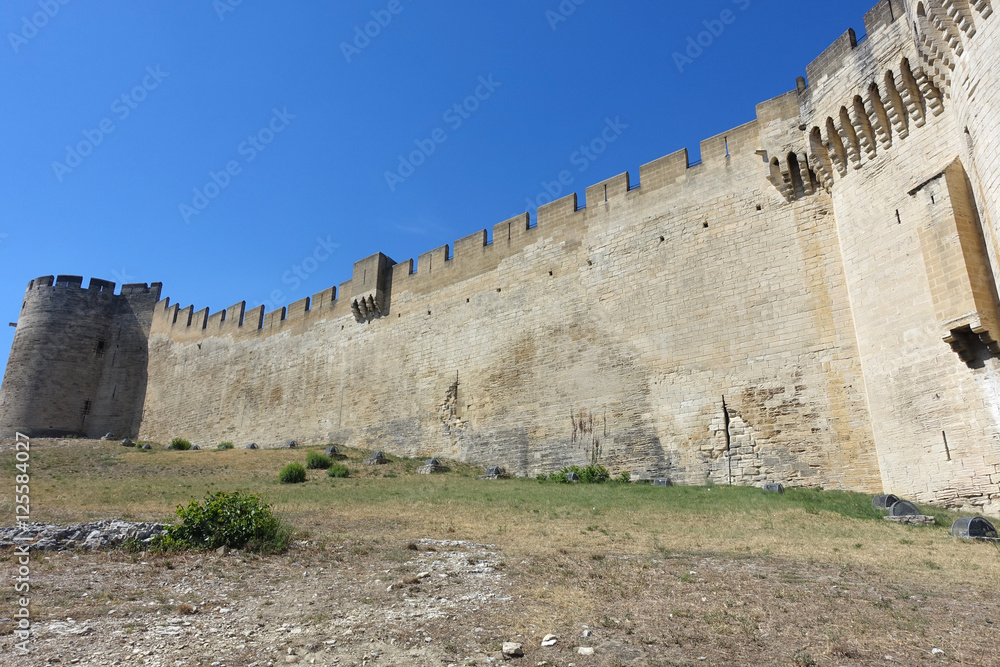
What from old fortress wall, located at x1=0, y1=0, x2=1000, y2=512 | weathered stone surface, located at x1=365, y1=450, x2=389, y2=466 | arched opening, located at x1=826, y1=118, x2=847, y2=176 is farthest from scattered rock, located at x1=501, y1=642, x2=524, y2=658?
weathered stone surface, located at x1=365, y1=450, x2=389, y2=466

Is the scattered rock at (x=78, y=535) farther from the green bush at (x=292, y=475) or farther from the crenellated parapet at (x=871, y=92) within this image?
the crenellated parapet at (x=871, y=92)

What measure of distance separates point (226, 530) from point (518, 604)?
332 cm

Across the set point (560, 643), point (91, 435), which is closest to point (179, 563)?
point (560, 643)

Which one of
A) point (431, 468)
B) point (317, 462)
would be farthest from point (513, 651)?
point (317, 462)

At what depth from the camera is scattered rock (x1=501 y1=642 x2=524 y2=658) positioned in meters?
3.53

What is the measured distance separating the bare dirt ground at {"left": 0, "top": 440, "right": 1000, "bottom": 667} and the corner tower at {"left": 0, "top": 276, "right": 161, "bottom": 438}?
2519 cm

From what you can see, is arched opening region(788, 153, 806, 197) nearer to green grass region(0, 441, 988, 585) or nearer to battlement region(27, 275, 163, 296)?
green grass region(0, 441, 988, 585)

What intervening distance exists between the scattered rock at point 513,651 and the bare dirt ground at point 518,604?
0.17 ft

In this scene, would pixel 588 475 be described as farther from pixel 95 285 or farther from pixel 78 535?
pixel 95 285

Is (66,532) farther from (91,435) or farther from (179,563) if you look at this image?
(91,435)

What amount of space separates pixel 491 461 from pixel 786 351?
7.50 metres

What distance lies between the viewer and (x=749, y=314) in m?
12.2

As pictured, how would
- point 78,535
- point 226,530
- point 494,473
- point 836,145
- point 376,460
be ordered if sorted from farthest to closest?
point 376,460
point 494,473
point 836,145
point 226,530
point 78,535

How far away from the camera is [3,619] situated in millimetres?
3785
